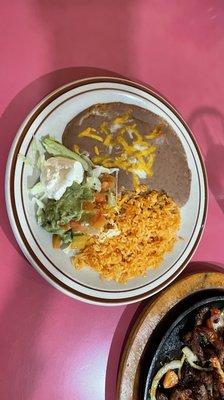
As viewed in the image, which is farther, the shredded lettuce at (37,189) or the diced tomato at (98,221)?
the diced tomato at (98,221)

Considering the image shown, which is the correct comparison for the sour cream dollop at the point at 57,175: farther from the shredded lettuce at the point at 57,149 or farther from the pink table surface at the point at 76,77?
the pink table surface at the point at 76,77

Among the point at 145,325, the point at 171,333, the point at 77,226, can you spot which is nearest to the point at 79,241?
the point at 77,226

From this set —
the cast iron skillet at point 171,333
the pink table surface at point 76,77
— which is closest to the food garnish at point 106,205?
the pink table surface at point 76,77

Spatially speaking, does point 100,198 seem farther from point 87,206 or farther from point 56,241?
point 56,241

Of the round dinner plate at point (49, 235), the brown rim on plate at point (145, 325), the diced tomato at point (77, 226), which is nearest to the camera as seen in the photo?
the round dinner plate at point (49, 235)

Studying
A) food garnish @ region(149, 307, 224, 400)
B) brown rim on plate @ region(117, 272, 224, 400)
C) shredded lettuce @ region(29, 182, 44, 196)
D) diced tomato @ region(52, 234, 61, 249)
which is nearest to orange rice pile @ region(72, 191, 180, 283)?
diced tomato @ region(52, 234, 61, 249)

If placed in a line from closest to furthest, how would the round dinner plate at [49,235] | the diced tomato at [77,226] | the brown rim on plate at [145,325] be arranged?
the round dinner plate at [49,235] → the diced tomato at [77,226] → the brown rim on plate at [145,325]

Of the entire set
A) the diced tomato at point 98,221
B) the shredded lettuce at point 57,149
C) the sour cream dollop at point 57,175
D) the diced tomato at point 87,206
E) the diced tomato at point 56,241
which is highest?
the shredded lettuce at point 57,149

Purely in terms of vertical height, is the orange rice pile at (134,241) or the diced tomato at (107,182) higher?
the diced tomato at (107,182)
